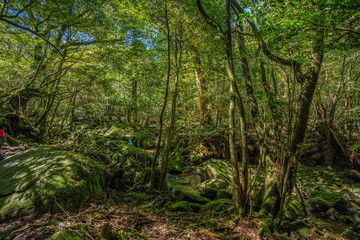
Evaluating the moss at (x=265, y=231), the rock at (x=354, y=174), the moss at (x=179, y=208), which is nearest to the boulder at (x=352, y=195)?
the rock at (x=354, y=174)

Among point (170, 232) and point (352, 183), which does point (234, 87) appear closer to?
point (170, 232)

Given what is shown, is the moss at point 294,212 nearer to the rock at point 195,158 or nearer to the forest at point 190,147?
the forest at point 190,147

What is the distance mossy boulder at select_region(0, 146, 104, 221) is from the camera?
7.68 ft

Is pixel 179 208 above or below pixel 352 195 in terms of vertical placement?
above

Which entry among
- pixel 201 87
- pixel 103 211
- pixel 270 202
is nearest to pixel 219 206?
pixel 270 202

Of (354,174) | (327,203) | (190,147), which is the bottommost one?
(327,203)

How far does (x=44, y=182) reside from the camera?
2619mm

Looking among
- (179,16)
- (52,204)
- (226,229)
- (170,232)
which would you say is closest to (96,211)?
(52,204)

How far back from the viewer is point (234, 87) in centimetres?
312

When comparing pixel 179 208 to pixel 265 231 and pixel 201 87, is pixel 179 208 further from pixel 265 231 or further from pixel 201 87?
pixel 201 87

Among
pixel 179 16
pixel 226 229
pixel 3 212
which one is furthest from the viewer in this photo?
pixel 179 16

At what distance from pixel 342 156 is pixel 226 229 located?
9.22 meters

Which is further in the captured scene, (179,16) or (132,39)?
(132,39)

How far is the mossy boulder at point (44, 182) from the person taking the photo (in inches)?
92.2
